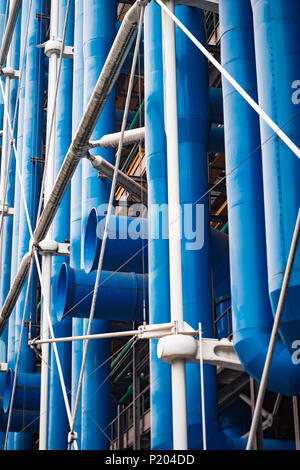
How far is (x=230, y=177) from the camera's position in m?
9.09

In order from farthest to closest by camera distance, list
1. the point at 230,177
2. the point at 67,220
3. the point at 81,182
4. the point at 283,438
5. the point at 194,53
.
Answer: the point at 67,220
the point at 81,182
the point at 283,438
the point at 194,53
the point at 230,177

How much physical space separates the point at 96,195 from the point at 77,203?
1.10 meters

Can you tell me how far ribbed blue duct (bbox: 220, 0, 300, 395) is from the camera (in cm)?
829

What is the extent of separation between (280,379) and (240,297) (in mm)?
838

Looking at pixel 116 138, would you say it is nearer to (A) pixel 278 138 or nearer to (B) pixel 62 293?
(B) pixel 62 293

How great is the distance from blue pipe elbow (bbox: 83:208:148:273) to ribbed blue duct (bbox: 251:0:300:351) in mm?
4265

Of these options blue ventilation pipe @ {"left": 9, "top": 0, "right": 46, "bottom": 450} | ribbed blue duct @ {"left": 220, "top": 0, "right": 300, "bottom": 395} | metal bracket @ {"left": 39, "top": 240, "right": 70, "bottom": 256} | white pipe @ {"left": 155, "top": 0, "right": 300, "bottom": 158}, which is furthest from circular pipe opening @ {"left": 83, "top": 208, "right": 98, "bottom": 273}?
blue ventilation pipe @ {"left": 9, "top": 0, "right": 46, "bottom": 450}

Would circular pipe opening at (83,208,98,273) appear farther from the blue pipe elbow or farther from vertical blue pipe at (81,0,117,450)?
vertical blue pipe at (81,0,117,450)

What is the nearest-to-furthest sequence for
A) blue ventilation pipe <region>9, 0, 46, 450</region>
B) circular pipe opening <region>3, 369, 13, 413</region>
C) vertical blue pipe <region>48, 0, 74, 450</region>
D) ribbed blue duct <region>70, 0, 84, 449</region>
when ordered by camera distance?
ribbed blue duct <region>70, 0, 84, 449</region>
vertical blue pipe <region>48, 0, 74, 450</region>
circular pipe opening <region>3, 369, 13, 413</region>
blue ventilation pipe <region>9, 0, 46, 450</region>

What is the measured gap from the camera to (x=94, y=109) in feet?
37.8

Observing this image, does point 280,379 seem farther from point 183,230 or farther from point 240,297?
point 183,230

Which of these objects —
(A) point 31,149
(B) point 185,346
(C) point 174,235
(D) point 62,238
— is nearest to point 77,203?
(D) point 62,238

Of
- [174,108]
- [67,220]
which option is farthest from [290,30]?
[67,220]

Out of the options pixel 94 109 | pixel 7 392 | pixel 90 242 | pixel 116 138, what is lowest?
pixel 7 392
